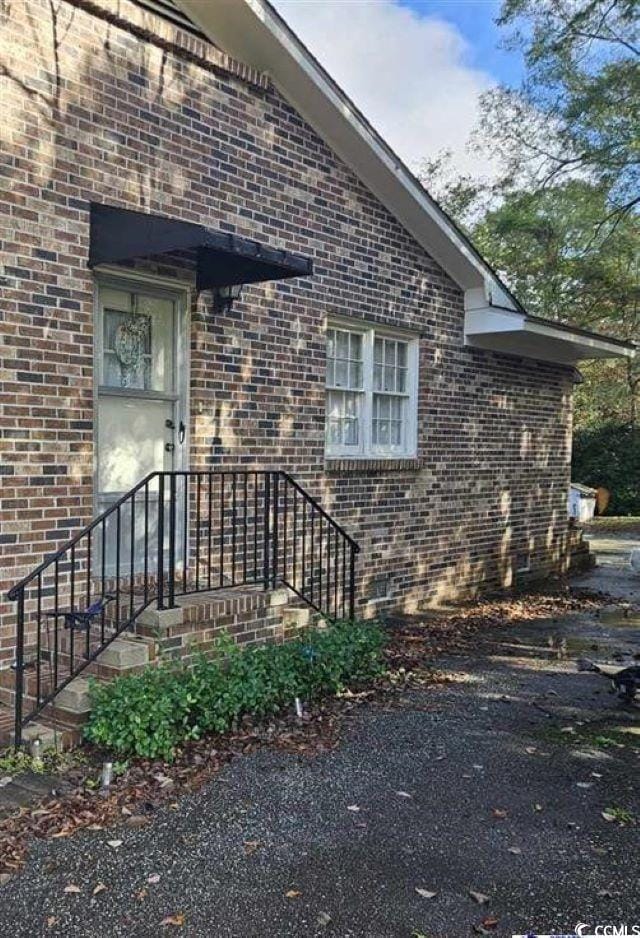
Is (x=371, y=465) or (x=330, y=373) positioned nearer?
(x=330, y=373)

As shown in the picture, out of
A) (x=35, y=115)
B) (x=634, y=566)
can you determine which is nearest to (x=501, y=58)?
(x=634, y=566)

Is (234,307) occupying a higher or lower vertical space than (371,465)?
higher

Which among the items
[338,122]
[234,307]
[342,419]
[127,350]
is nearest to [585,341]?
[342,419]

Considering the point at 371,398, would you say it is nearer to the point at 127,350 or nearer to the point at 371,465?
the point at 371,465

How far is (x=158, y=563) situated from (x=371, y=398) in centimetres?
401

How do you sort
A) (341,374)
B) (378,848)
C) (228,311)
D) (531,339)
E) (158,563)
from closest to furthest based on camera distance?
A: (378,848) < (158,563) < (228,311) < (341,374) < (531,339)

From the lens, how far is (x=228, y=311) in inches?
266

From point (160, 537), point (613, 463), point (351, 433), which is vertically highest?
point (351, 433)

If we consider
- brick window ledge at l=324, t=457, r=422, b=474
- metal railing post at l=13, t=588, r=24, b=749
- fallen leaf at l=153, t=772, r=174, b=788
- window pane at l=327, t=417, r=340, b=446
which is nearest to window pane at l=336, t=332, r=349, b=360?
window pane at l=327, t=417, r=340, b=446

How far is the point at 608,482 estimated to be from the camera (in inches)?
938

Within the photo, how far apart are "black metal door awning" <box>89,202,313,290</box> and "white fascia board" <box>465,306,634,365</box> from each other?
4.15 metres

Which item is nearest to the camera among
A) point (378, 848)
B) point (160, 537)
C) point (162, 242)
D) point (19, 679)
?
point (378, 848)

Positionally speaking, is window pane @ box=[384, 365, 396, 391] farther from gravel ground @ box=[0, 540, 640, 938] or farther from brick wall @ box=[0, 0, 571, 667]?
gravel ground @ box=[0, 540, 640, 938]

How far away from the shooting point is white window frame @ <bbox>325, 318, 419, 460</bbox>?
8.33 m
